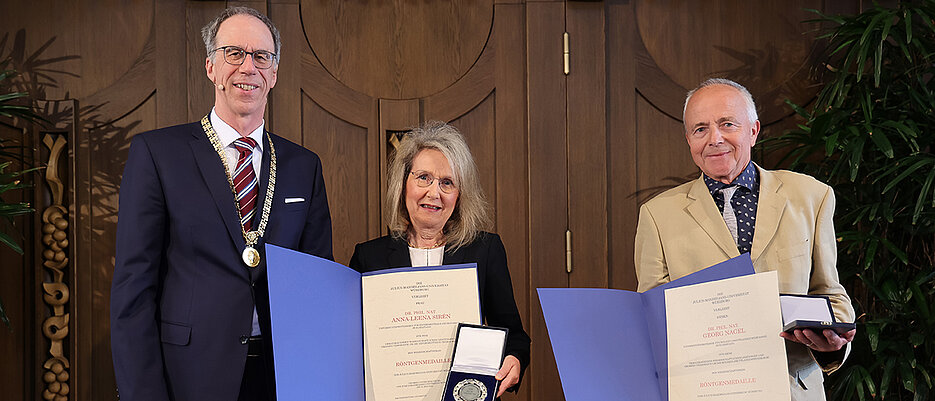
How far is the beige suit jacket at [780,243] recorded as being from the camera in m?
1.95

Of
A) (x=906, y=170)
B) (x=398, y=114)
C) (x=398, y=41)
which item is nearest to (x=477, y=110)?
(x=398, y=114)

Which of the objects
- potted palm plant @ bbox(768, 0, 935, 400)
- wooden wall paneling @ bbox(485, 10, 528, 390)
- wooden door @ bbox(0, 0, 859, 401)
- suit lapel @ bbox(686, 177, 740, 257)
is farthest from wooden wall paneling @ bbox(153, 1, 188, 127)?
potted palm plant @ bbox(768, 0, 935, 400)

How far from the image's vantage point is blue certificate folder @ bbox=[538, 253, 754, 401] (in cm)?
178

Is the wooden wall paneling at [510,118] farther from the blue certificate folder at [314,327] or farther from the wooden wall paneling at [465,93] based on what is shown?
the blue certificate folder at [314,327]

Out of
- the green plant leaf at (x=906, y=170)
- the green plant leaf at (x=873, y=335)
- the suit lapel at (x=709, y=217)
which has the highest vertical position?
the green plant leaf at (x=906, y=170)

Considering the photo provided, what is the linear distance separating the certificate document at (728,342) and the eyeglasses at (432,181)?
762 millimetres

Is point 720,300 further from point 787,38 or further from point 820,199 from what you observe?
point 787,38

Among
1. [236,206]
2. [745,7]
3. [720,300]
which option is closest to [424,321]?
[236,206]

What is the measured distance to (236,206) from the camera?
1.93 meters

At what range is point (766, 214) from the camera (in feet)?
6.56

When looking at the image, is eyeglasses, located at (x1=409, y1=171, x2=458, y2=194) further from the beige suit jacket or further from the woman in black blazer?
the beige suit jacket

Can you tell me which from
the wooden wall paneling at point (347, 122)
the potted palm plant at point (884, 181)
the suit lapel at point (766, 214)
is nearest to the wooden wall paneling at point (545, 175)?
the wooden wall paneling at point (347, 122)

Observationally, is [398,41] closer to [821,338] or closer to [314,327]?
[314,327]

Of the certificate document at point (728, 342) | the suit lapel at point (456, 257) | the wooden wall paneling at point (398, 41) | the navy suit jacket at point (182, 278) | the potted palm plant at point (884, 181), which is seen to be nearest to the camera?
the certificate document at point (728, 342)
